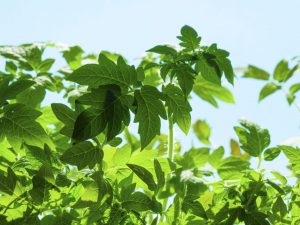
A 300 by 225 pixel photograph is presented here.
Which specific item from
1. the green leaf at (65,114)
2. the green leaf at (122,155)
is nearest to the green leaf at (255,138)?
the green leaf at (122,155)

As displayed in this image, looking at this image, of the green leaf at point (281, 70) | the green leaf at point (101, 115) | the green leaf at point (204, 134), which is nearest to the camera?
the green leaf at point (101, 115)

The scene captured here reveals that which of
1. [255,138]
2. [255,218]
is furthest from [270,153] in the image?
[255,218]

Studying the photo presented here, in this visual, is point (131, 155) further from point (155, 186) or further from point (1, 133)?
point (1, 133)

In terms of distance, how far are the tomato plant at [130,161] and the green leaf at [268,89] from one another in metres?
0.54

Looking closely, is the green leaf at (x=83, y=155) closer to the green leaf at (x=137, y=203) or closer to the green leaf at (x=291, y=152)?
the green leaf at (x=137, y=203)

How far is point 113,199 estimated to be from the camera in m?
0.82

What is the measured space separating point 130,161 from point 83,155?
12 cm

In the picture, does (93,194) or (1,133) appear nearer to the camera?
(93,194)

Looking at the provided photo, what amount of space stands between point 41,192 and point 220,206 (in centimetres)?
35

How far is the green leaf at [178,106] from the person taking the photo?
80cm

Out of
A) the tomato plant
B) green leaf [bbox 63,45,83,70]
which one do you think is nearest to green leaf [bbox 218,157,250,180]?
the tomato plant

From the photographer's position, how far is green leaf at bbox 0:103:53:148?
834mm

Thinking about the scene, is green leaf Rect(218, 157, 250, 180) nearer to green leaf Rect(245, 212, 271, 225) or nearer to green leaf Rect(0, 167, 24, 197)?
green leaf Rect(245, 212, 271, 225)


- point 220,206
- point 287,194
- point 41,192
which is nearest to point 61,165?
point 41,192
